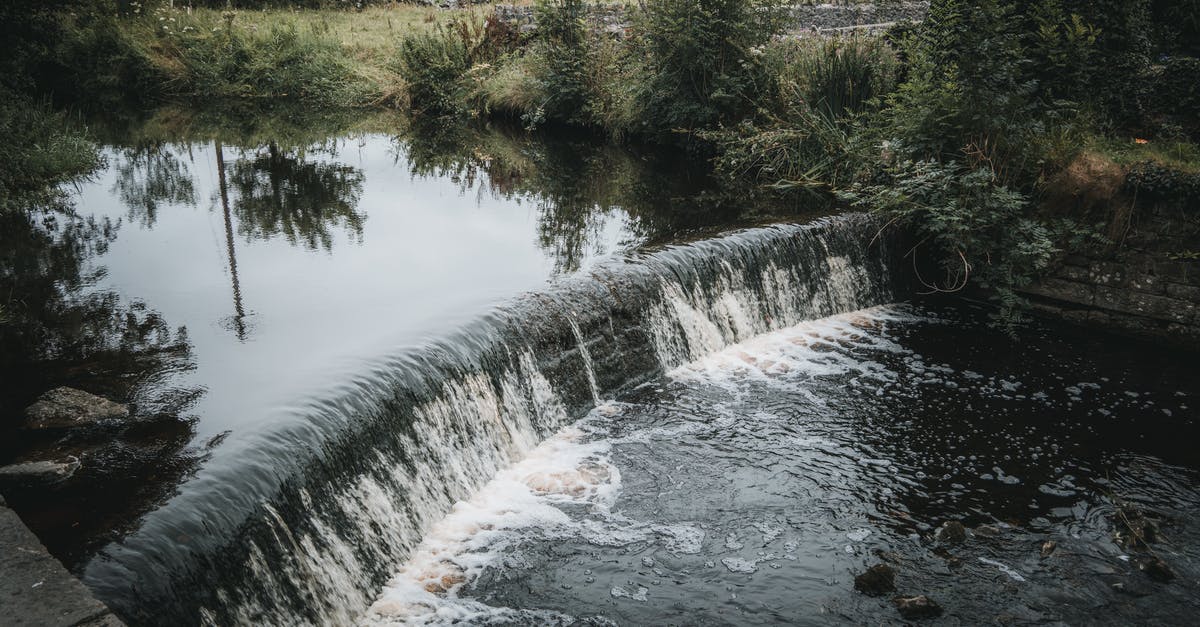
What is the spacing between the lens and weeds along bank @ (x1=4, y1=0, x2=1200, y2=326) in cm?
745

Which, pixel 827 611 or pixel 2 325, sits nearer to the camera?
pixel 827 611

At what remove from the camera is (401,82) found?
1789 centimetres

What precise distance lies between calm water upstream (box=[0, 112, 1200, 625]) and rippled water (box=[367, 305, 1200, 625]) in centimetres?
2

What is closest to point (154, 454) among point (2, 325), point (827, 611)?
point (2, 325)

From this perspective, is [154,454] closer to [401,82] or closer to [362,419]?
[362,419]

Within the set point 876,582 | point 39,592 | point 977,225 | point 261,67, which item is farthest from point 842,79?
point 261,67

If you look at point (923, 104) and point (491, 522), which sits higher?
point (923, 104)

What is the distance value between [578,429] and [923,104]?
Answer: 5.04 meters

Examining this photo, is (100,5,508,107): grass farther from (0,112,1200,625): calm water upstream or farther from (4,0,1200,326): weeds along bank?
(0,112,1200,625): calm water upstream

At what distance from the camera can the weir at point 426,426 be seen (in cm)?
332

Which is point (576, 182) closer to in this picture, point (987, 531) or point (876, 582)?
point (987, 531)

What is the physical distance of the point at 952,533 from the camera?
4.46 meters

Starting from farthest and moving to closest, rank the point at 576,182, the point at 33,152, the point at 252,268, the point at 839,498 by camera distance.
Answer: the point at 576,182
the point at 33,152
the point at 252,268
the point at 839,498

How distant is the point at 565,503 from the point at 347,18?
2252 cm
